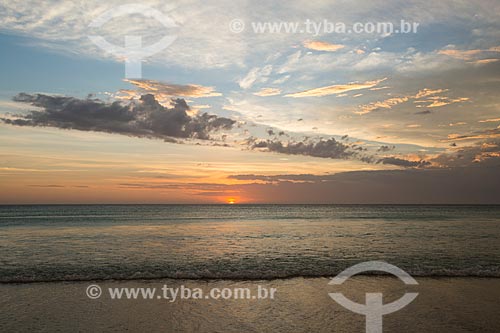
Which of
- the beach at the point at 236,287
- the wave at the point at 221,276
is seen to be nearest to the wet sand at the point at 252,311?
the beach at the point at 236,287

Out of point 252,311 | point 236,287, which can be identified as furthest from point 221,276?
point 252,311

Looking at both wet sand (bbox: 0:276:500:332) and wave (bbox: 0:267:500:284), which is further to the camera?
wave (bbox: 0:267:500:284)

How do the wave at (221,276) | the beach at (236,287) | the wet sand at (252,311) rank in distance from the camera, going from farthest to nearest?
the wave at (221,276), the beach at (236,287), the wet sand at (252,311)

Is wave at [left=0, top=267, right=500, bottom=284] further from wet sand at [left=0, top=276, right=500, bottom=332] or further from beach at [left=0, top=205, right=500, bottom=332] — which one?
wet sand at [left=0, top=276, right=500, bottom=332]

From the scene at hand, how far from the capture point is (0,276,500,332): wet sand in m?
9.99

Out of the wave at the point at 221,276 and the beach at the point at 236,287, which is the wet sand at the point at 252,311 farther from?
the wave at the point at 221,276

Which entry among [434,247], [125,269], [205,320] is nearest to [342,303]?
[205,320]

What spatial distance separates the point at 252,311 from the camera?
37.4 feet

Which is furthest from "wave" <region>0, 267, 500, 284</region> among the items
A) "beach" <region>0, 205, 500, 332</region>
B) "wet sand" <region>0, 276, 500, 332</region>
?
"wet sand" <region>0, 276, 500, 332</region>

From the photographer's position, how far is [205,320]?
416 inches

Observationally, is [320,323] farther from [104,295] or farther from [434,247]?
[434,247]

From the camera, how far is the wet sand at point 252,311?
32.8 ft

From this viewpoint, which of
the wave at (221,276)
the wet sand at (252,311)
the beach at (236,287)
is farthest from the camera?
the wave at (221,276)

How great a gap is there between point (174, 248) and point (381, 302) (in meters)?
18.6
